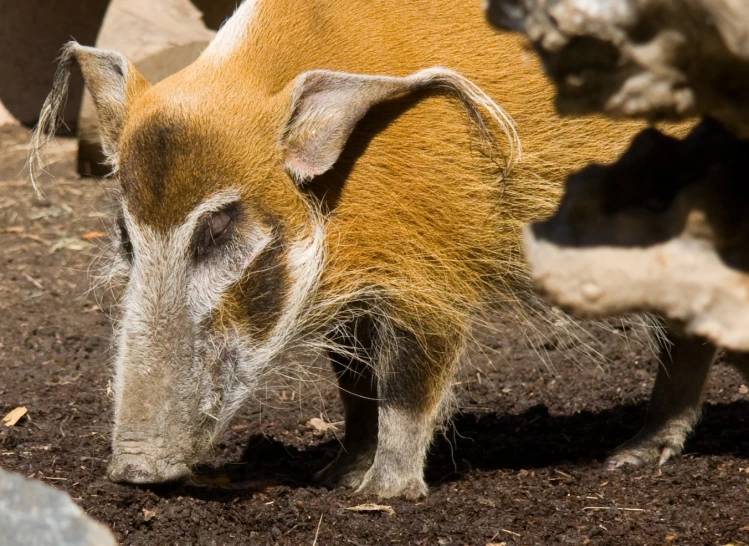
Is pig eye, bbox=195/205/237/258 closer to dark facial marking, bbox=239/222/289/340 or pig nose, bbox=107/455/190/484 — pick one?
dark facial marking, bbox=239/222/289/340

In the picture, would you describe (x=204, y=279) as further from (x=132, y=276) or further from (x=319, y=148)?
(x=319, y=148)

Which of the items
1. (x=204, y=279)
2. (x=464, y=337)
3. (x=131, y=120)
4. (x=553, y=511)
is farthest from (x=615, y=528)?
(x=131, y=120)

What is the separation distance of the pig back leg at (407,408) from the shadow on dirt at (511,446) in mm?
209

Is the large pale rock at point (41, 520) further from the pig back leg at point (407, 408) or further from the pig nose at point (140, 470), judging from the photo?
the pig back leg at point (407, 408)

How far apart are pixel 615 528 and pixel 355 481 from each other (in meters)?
1.00

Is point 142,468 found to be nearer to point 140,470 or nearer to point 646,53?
point 140,470

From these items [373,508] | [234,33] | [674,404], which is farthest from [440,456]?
[234,33]

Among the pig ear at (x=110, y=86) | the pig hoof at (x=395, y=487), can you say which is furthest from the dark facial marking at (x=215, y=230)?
the pig hoof at (x=395, y=487)

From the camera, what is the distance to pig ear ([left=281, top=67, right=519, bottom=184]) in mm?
3035

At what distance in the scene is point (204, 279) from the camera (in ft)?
10.1

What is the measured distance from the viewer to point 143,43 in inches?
255

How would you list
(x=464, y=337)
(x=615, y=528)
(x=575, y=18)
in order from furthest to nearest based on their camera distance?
1. (x=464, y=337)
2. (x=615, y=528)
3. (x=575, y=18)

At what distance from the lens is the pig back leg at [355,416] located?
11.9 feet

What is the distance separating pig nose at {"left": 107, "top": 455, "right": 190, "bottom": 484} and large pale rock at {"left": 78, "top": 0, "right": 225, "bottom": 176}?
3722 millimetres
